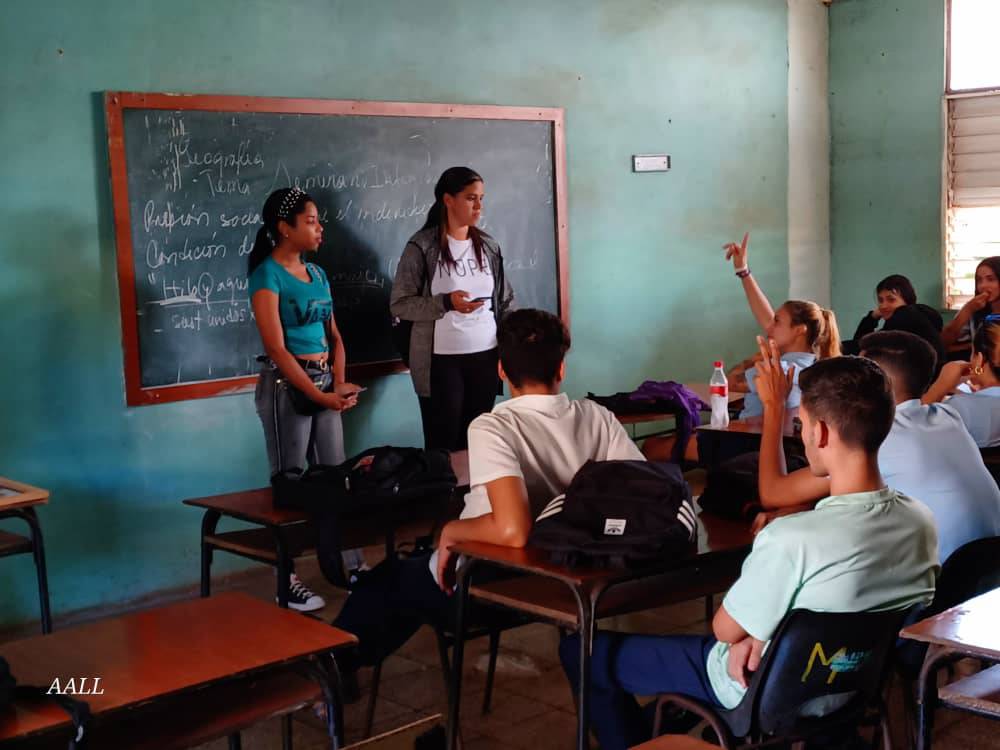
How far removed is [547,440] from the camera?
294 cm

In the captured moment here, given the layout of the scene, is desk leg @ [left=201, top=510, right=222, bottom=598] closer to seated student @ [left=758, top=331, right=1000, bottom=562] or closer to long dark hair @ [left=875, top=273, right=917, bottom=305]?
seated student @ [left=758, top=331, right=1000, bottom=562]

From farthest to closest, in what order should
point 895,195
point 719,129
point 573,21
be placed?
point 895,195, point 719,129, point 573,21

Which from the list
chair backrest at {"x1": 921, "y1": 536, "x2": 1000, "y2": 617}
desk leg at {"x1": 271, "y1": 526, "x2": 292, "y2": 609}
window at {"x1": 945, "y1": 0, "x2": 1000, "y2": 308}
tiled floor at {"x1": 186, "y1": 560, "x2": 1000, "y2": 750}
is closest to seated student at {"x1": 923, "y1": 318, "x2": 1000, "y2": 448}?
tiled floor at {"x1": 186, "y1": 560, "x2": 1000, "y2": 750}

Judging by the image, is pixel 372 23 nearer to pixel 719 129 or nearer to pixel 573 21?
pixel 573 21

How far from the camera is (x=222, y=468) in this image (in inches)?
198

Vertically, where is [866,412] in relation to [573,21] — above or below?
below

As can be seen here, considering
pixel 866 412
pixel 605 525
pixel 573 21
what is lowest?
pixel 605 525

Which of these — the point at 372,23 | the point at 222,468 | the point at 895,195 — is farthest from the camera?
the point at 895,195

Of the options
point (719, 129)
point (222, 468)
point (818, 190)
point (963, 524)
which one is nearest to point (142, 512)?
point (222, 468)

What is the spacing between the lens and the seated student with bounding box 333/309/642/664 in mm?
2773

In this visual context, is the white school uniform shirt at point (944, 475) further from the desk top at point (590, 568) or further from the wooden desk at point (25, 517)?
the wooden desk at point (25, 517)

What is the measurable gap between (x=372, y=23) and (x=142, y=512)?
2394 mm

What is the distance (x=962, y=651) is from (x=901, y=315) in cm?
429

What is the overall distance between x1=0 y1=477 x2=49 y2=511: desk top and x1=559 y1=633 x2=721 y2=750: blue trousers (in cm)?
160
